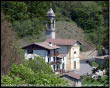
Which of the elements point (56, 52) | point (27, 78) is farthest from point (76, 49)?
point (27, 78)

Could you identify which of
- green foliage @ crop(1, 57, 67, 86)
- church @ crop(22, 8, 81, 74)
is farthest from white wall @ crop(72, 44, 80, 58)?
green foliage @ crop(1, 57, 67, 86)

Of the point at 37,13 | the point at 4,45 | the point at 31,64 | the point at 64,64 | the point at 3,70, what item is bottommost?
the point at 64,64

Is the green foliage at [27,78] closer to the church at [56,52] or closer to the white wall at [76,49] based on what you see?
the church at [56,52]

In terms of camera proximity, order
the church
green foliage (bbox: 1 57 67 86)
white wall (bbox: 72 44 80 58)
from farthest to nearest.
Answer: white wall (bbox: 72 44 80 58)
the church
green foliage (bbox: 1 57 67 86)

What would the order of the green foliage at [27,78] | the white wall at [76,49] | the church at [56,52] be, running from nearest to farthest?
the green foliage at [27,78] < the church at [56,52] < the white wall at [76,49]

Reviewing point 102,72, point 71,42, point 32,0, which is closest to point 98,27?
point 71,42

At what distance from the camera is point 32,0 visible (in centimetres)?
362

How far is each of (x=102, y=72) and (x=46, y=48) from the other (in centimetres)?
322

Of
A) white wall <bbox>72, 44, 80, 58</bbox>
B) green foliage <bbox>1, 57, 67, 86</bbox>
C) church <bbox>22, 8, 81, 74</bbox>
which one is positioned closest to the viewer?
green foliage <bbox>1, 57, 67, 86</bbox>

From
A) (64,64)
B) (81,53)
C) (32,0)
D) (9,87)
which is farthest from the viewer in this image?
(81,53)

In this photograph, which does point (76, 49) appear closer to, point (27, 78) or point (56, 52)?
point (56, 52)

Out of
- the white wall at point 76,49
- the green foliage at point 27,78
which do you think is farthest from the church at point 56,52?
the green foliage at point 27,78

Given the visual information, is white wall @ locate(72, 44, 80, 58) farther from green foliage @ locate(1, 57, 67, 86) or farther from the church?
green foliage @ locate(1, 57, 67, 86)

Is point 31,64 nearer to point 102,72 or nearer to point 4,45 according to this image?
point 102,72
